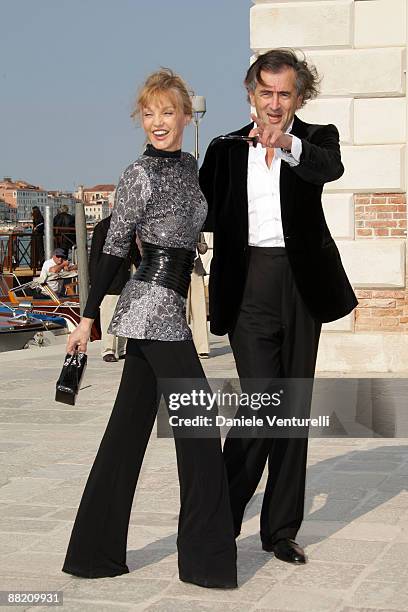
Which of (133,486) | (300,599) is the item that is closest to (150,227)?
(133,486)

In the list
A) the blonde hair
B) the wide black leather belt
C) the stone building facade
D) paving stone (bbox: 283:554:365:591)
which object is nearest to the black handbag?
the wide black leather belt

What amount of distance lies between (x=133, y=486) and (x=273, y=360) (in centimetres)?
75

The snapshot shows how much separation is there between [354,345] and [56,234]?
1147 inches

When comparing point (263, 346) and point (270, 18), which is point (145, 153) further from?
point (270, 18)

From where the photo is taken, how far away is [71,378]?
4574mm

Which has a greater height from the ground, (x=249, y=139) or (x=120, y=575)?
(x=249, y=139)

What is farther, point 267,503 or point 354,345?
point 354,345

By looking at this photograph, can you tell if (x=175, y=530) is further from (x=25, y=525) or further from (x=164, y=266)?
(x=164, y=266)

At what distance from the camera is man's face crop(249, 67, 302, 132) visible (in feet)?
15.5

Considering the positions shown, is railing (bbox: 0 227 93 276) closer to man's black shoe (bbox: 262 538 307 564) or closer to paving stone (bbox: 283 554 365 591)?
man's black shoe (bbox: 262 538 307 564)

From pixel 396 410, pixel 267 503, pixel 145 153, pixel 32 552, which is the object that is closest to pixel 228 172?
pixel 145 153

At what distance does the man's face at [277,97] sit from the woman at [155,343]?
1.19 ft

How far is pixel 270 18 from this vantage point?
11.0 meters

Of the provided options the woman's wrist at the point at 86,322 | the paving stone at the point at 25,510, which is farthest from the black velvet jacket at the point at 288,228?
the paving stone at the point at 25,510
